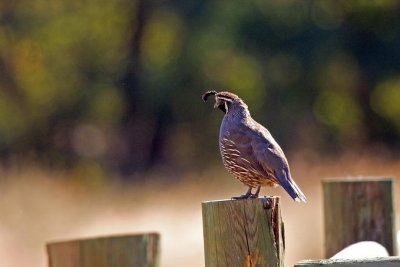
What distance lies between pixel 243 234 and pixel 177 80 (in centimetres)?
1312

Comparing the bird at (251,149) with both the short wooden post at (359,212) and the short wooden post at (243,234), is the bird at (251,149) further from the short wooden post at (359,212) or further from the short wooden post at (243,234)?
the short wooden post at (243,234)

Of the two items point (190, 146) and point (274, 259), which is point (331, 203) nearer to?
point (274, 259)

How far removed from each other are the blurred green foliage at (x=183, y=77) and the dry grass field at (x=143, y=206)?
1.01m

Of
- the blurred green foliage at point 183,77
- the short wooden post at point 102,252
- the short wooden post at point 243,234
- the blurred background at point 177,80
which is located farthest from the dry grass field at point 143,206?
the short wooden post at point 243,234

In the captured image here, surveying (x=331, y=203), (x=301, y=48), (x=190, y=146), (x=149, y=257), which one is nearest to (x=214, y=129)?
(x=190, y=146)

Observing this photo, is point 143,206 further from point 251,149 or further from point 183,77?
point 251,149

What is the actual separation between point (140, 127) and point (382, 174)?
183 inches

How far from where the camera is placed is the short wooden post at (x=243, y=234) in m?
3.50

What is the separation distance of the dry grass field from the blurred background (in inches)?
16.0

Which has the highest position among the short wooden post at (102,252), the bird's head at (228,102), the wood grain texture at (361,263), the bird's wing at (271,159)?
the bird's head at (228,102)

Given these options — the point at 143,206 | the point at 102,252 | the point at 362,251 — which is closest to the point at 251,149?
the point at 362,251

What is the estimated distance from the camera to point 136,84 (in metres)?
16.9

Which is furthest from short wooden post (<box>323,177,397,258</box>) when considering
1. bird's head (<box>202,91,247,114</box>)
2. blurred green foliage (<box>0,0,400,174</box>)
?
blurred green foliage (<box>0,0,400,174</box>)

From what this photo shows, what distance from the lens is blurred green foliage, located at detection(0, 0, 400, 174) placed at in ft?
53.9
